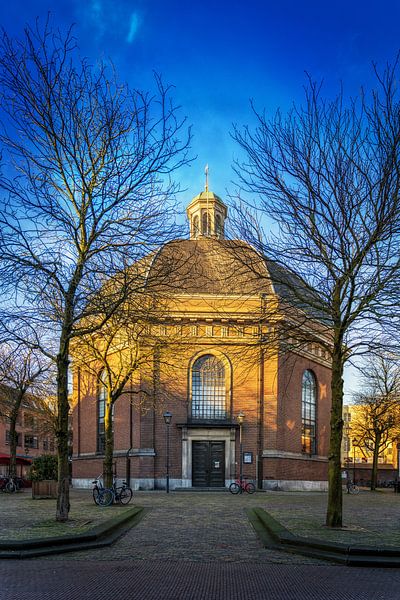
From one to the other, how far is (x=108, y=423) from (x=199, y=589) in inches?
643

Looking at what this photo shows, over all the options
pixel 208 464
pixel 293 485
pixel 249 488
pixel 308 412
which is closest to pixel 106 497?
pixel 249 488

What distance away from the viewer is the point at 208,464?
1495 inches

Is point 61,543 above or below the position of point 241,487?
above

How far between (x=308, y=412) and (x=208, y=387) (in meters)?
8.20

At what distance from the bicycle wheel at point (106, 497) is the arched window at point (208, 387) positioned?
17.0m

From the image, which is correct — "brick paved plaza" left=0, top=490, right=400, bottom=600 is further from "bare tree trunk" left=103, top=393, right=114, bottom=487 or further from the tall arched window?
the tall arched window

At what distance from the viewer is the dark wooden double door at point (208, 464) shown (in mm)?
37750

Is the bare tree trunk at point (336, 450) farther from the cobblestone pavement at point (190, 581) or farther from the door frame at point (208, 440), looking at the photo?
the door frame at point (208, 440)

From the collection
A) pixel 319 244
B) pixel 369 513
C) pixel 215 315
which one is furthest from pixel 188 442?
pixel 319 244

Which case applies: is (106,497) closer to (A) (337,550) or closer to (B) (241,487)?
(A) (337,550)

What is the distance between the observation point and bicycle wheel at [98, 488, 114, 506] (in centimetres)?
2197

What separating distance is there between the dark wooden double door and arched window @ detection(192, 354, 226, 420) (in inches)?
75.5

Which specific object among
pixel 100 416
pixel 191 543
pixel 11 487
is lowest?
pixel 11 487

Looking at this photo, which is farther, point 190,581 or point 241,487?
point 241,487
